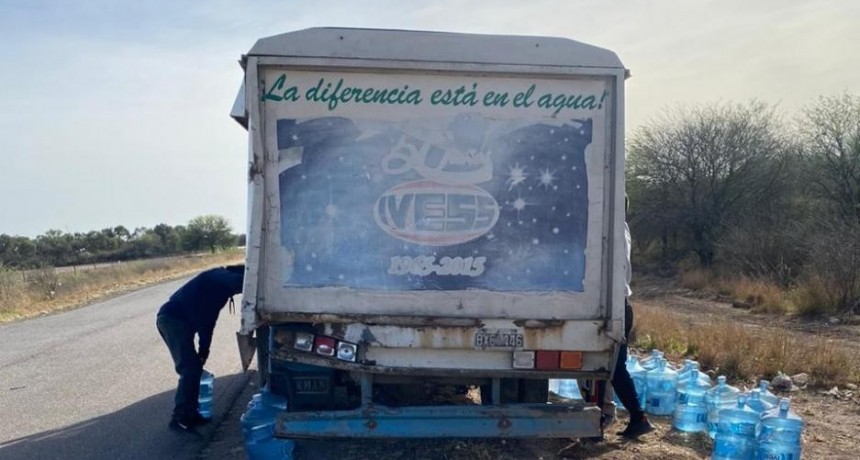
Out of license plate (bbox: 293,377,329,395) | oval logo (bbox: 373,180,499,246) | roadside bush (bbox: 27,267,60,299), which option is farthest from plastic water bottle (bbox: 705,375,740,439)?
roadside bush (bbox: 27,267,60,299)

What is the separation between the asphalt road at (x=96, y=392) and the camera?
23.1 ft

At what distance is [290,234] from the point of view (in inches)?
223

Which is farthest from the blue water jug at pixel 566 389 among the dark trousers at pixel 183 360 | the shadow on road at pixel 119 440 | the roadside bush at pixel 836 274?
the roadside bush at pixel 836 274

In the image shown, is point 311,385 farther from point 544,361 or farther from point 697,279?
point 697,279

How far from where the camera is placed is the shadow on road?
A: 6738mm

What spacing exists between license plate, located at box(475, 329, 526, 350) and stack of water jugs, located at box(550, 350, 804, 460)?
1.69 m

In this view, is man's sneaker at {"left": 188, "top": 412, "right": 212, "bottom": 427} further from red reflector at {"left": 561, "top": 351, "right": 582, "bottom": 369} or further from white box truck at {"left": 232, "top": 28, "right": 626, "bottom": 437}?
red reflector at {"left": 561, "top": 351, "right": 582, "bottom": 369}

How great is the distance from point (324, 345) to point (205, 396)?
300cm

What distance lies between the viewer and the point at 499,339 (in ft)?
18.7

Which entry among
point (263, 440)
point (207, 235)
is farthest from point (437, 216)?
point (207, 235)

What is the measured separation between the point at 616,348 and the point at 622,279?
0.49 m

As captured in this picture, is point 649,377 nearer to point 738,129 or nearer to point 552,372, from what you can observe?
point 552,372

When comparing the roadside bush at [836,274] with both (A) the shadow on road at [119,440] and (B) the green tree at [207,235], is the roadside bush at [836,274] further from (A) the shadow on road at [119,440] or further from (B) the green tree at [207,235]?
(B) the green tree at [207,235]

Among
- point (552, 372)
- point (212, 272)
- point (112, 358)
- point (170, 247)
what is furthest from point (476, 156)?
point (170, 247)
